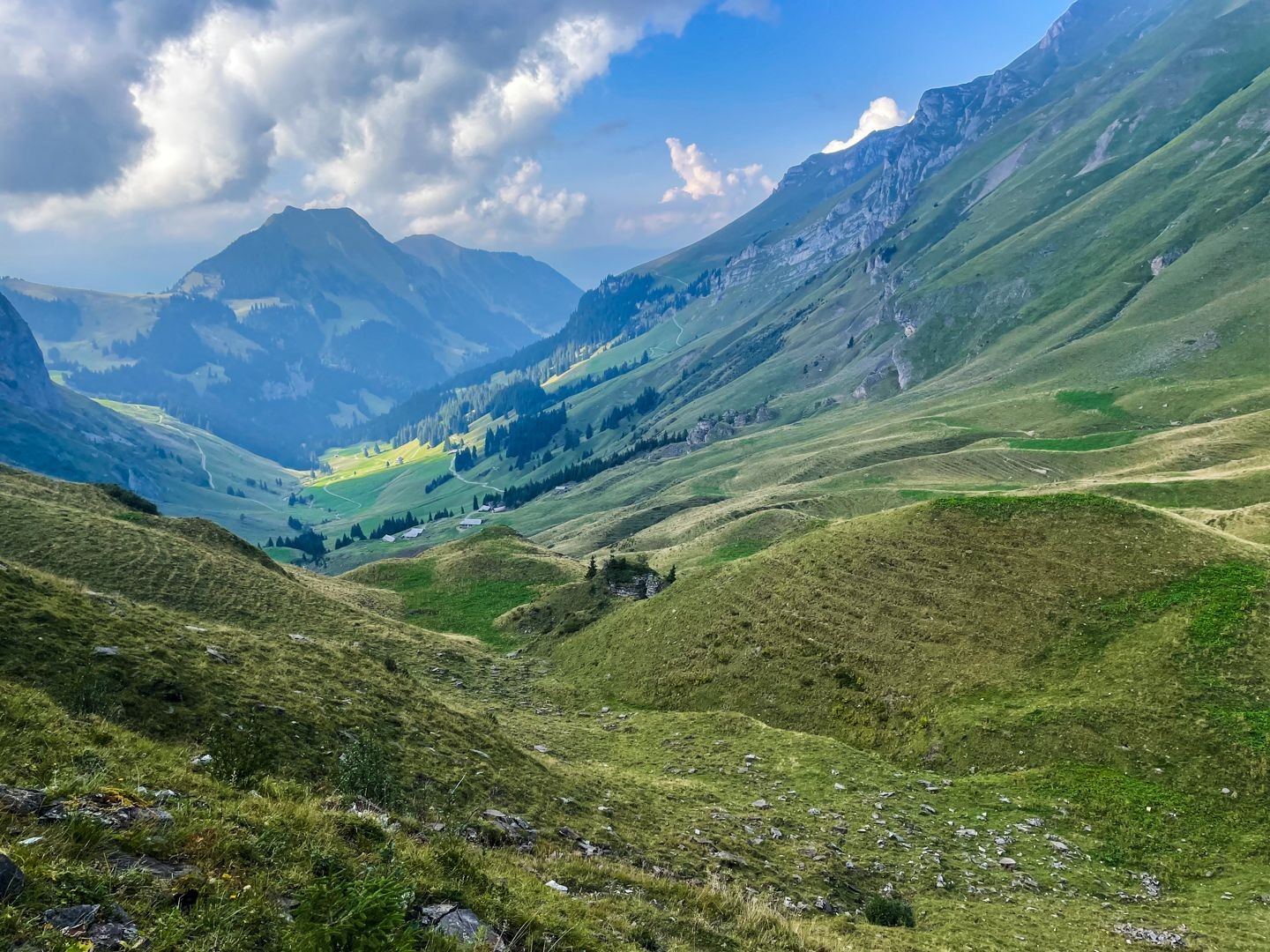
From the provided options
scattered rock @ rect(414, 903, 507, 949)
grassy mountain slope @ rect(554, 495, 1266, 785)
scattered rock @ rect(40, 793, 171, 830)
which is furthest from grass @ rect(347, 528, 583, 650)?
scattered rock @ rect(414, 903, 507, 949)

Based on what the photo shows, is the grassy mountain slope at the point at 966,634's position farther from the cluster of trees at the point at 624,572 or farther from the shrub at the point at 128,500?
the shrub at the point at 128,500

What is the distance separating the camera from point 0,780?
9883mm

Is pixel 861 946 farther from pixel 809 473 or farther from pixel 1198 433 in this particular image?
pixel 809 473

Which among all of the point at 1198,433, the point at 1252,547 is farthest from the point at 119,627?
the point at 1198,433

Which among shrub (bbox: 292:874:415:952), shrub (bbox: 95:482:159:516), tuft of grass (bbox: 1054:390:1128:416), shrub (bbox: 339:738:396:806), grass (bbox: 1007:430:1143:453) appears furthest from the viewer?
tuft of grass (bbox: 1054:390:1128:416)

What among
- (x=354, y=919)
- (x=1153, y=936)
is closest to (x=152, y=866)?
(x=354, y=919)

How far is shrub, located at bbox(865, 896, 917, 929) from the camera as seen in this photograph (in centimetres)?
1873

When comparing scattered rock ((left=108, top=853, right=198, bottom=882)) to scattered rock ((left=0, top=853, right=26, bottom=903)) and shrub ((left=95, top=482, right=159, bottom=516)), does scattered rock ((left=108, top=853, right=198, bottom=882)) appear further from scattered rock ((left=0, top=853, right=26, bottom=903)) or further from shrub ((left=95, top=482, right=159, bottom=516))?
shrub ((left=95, top=482, right=159, bottom=516))

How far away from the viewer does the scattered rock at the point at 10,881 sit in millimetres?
6672

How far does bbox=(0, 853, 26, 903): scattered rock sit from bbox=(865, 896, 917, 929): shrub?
62.2 ft

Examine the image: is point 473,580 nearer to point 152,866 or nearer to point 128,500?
point 128,500

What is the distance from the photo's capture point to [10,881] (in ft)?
22.2

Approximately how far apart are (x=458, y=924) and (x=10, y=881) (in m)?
5.12

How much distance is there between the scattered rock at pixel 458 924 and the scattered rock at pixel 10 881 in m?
4.44
